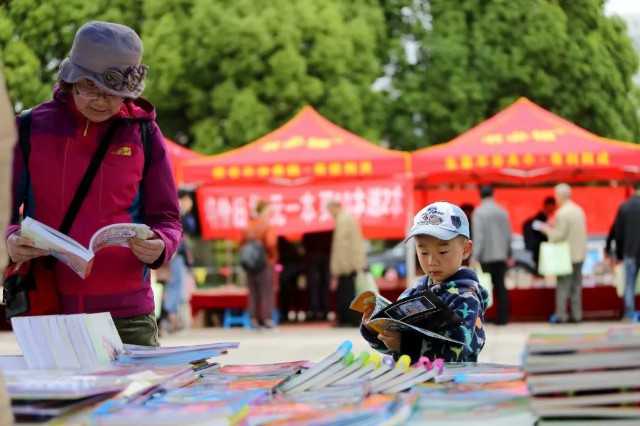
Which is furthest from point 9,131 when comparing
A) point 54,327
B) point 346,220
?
point 346,220

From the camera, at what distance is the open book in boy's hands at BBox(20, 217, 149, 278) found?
3395 mm

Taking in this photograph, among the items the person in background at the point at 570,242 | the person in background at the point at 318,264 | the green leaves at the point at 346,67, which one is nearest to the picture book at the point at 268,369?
the person in background at the point at 570,242

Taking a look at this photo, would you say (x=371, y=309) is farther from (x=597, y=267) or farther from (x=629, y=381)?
(x=597, y=267)

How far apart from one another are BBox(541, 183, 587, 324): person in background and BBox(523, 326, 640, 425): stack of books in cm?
1249

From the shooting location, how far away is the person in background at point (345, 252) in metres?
15.0

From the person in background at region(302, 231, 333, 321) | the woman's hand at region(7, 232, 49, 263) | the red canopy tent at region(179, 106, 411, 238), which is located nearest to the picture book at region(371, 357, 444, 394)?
the woman's hand at region(7, 232, 49, 263)

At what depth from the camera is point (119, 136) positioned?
3.73 meters

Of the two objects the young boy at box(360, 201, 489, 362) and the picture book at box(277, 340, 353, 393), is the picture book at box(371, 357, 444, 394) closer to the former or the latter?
the picture book at box(277, 340, 353, 393)

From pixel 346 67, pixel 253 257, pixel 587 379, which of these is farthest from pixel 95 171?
pixel 346 67

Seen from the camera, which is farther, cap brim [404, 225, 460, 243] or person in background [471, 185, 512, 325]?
person in background [471, 185, 512, 325]

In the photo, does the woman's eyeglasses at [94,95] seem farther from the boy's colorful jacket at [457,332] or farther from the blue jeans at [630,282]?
the blue jeans at [630,282]

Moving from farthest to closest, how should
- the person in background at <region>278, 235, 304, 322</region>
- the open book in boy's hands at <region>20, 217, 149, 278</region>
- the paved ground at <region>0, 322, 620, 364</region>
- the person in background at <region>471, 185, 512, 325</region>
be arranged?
1. the person in background at <region>278, 235, 304, 322</region>
2. the person in background at <region>471, 185, 512, 325</region>
3. the paved ground at <region>0, 322, 620, 364</region>
4. the open book in boy's hands at <region>20, 217, 149, 278</region>

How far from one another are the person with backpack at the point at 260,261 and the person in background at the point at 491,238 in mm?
2497

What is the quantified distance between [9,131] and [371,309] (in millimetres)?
1908
